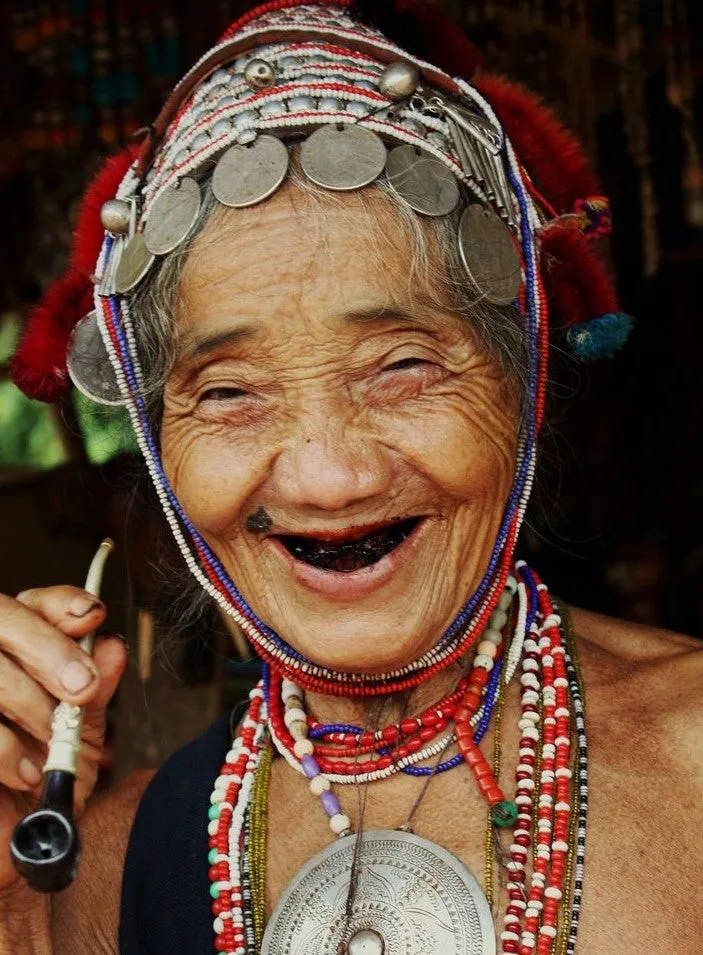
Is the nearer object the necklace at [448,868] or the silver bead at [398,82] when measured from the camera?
the necklace at [448,868]

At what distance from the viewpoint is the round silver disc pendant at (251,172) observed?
6.61 ft

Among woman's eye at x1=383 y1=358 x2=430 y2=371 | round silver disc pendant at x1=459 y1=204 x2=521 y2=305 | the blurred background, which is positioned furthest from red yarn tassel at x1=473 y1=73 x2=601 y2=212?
the blurred background

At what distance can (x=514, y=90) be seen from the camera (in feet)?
8.13

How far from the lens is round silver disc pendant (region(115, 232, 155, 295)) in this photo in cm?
213

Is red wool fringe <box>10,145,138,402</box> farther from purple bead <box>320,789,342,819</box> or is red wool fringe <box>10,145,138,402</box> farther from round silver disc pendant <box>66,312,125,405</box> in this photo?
purple bead <box>320,789,342,819</box>

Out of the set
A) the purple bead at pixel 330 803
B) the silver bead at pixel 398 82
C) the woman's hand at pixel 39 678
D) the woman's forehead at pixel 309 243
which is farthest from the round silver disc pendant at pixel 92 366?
the purple bead at pixel 330 803

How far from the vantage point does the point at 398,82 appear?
209cm

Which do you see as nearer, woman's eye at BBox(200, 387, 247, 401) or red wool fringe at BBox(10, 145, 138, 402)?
woman's eye at BBox(200, 387, 247, 401)

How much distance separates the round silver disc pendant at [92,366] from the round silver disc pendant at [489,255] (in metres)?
0.76

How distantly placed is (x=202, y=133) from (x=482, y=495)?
834 mm

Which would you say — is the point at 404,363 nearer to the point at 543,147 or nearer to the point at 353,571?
the point at 353,571

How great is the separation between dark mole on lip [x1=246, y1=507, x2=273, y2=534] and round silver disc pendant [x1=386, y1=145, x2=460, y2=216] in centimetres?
59

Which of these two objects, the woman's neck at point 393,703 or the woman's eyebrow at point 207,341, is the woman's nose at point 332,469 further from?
the woman's neck at point 393,703

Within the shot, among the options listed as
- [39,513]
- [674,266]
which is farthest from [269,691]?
[674,266]
